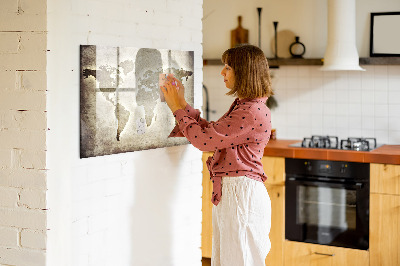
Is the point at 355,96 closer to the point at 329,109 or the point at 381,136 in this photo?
the point at 329,109

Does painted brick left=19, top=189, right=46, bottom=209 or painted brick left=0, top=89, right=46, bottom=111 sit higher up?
painted brick left=0, top=89, right=46, bottom=111

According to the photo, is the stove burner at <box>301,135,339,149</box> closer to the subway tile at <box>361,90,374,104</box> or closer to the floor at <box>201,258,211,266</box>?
the subway tile at <box>361,90,374,104</box>

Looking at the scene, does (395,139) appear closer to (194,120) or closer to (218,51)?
(218,51)

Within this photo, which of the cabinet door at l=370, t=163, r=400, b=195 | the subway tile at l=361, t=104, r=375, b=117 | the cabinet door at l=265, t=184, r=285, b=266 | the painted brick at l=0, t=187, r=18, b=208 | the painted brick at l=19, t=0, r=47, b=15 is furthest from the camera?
the subway tile at l=361, t=104, r=375, b=117

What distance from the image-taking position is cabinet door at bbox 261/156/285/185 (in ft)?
14.6

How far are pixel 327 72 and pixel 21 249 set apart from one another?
127 inches

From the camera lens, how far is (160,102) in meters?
2.99

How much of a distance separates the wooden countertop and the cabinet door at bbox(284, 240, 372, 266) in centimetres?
65

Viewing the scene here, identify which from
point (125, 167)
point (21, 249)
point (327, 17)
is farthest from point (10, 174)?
point (327, 17)

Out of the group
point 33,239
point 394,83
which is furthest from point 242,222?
point 394,83

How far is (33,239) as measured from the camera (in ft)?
7.94

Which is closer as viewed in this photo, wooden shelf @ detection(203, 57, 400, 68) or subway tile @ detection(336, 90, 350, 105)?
wooden shelf @ detection(203, 57, 400, 68)

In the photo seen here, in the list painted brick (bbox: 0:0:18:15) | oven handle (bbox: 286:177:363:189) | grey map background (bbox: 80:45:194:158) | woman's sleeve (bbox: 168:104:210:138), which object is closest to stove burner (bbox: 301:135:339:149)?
oven handle (bbox: 286:177:363:189)

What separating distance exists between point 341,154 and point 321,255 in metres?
0.77
